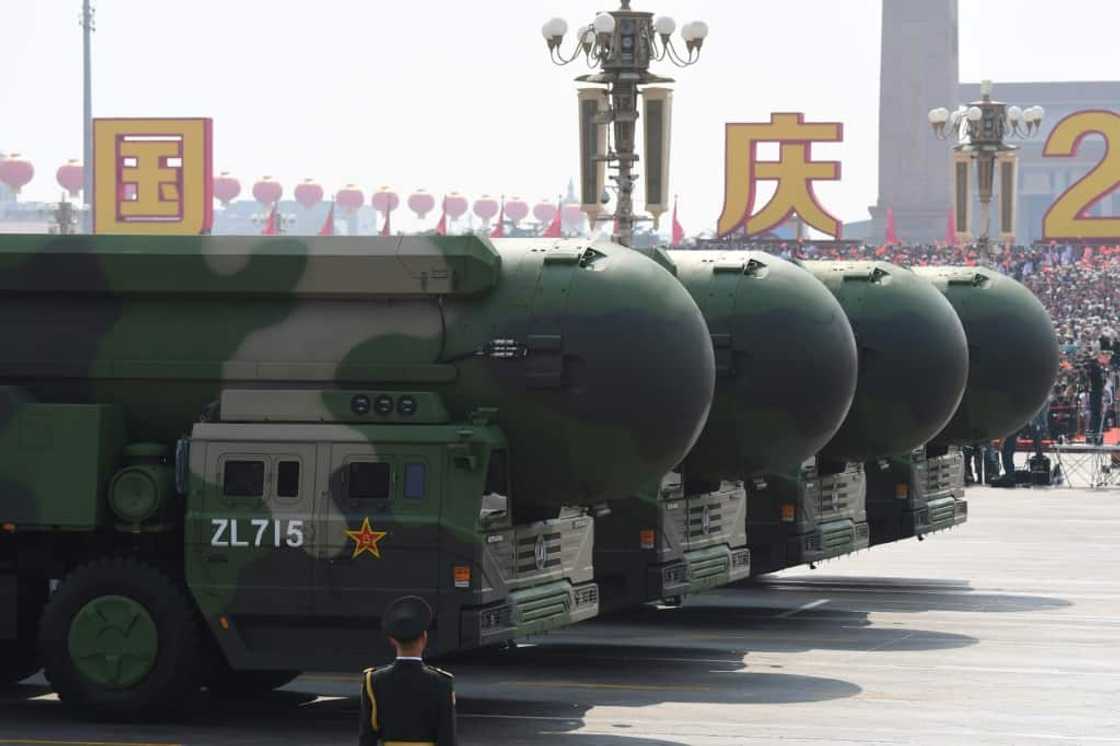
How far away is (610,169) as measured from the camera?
3084cm

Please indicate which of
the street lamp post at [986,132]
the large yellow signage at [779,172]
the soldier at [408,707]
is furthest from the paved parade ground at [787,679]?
the large yellow signage at [779,172]

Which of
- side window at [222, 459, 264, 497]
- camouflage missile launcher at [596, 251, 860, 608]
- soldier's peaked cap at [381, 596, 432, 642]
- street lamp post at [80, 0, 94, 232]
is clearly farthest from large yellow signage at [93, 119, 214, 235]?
soldier's peaked cap at [381, 596, 432, 642]

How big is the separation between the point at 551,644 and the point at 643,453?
5.44m

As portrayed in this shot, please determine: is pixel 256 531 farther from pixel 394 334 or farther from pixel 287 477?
pixel 394 334

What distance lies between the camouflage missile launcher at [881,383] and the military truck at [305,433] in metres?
7.01

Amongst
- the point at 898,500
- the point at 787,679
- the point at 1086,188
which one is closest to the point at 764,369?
the point at 787,679

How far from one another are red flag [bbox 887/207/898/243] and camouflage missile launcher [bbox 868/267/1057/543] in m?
57.1

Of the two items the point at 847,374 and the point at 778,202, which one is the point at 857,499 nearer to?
the point at 847,374

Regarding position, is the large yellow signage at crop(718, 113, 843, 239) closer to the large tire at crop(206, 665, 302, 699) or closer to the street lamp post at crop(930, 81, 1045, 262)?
the street lamp post at crop(930, 81, 1045, 262)

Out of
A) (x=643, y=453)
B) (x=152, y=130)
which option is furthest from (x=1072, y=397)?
(x=152, y=130)

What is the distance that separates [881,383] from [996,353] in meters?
3.49

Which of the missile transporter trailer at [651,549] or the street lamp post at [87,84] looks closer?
the missile transporter trailer at [651,549]

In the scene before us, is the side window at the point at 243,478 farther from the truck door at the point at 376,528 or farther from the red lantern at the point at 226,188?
the red lantern at the point at 226,188

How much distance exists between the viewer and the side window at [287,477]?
1584cm
